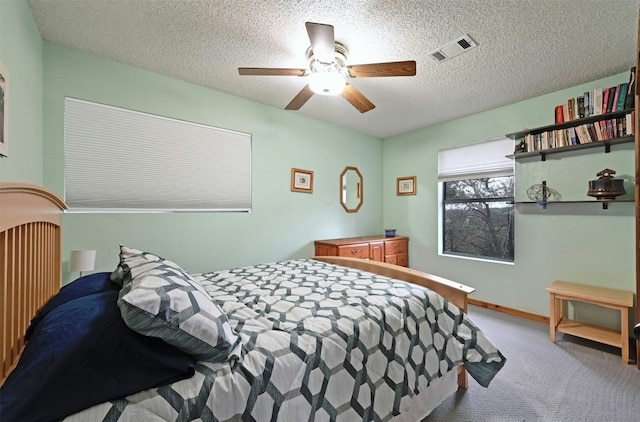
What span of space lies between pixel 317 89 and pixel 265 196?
63.1 inches

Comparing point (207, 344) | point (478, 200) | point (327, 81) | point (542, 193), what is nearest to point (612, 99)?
point (542, 193)

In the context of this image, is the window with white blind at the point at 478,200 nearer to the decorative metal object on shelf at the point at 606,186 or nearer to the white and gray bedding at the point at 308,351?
the decorative metal object on shelf at the point at 606,186

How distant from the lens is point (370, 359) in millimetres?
1255

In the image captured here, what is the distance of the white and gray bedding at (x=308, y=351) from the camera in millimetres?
851

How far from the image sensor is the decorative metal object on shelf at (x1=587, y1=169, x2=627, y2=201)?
2371 mm

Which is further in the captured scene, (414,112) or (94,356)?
(414,112)

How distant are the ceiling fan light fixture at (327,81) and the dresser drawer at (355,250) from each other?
1.95 metres

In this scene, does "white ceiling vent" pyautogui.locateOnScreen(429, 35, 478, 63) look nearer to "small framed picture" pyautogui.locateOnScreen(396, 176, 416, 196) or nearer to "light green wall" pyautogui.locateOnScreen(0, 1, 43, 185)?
"small framed picture" pyautogui.locateOnScreen(396, 176, 416, 196)

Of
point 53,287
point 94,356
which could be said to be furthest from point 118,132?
point 94,356

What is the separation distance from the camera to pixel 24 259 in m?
1.04

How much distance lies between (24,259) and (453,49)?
9.50 feet

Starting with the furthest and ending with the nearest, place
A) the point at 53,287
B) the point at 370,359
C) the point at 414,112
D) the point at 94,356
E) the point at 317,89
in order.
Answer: the point at 414,112
the point at 317,89
the point at 53,287
the point at 370,359
the point at 94,356

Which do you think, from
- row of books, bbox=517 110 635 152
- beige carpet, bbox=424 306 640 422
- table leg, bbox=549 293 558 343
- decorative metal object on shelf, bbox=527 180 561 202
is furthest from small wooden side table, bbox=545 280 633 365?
row of books, bbox=517 110 635 152

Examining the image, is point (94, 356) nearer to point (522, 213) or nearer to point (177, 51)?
point (177, 51)
